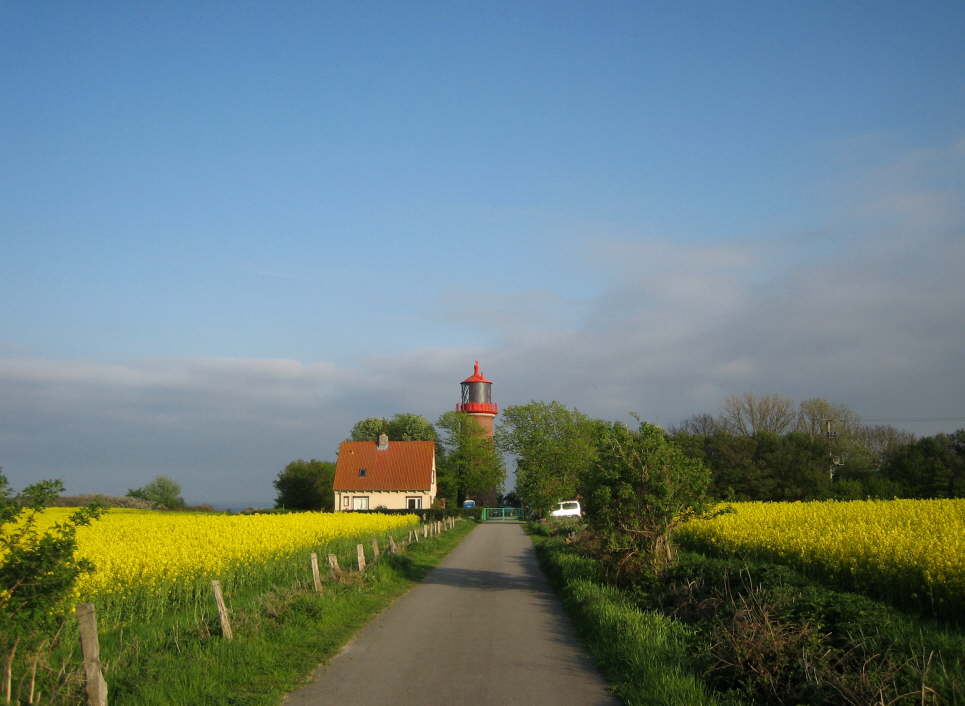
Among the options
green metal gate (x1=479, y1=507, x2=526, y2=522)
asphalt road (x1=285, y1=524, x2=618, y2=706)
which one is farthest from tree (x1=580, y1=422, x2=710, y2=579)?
green metal gate (x1=479, y1=507, x2=526, y2=522)

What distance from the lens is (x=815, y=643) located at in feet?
26.2

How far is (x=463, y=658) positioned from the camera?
9.67 meters

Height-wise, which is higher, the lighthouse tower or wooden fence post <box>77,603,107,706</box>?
the lighthouse tower

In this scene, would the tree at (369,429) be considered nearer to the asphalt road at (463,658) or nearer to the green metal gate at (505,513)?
the green metal gate at (505,513)

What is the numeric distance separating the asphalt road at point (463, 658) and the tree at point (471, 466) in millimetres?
59393

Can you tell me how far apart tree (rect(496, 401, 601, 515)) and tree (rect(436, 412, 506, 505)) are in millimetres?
2008

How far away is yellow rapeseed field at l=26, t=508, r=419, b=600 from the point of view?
14473mm

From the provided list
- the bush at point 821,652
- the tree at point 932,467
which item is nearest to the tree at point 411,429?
the tree at point 932,467

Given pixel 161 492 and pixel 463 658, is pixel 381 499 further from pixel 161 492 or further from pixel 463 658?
pixel 463 658

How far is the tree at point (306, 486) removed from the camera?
77750 millimetres

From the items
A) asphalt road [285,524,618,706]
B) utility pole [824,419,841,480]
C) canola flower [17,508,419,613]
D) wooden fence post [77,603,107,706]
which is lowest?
asphalt road [285,524,618,706]

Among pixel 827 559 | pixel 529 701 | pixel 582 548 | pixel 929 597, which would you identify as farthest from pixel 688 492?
pixel 529 701

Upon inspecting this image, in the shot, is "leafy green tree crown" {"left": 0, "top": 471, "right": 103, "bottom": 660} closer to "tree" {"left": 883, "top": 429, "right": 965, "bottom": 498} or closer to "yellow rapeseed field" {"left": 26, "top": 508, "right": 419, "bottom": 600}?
"yellow rapeseed field" {"left": 26, "top": 508, "right": 419, "bottom": 600}

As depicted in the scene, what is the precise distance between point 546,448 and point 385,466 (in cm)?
1660
